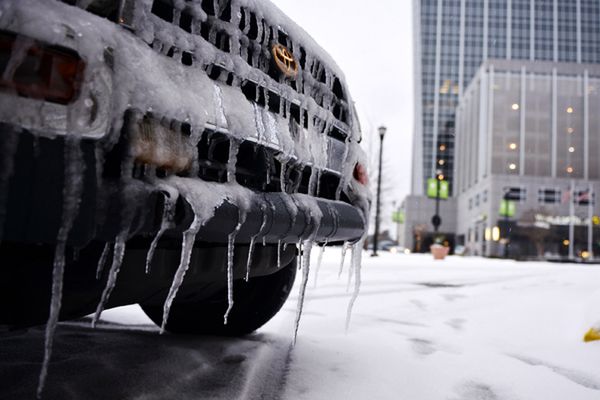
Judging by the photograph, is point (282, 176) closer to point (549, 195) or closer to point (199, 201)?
point (199, 201)

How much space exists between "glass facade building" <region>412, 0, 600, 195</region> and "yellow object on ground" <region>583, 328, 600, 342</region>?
280ft

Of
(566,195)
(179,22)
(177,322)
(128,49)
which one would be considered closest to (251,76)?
(179,22)

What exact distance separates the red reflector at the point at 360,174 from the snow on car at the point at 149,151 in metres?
0.39

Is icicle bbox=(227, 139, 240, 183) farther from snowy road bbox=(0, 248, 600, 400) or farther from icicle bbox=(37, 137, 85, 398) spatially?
snowy road bbox=(0, 248, 600, 400)

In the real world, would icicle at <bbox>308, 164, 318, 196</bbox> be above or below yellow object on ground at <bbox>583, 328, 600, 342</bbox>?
above

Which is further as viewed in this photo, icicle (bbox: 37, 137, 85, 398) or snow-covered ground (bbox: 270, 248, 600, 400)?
snow-covered ground (bbox: 270, 248, 600, 400)

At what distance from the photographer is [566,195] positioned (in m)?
39.7

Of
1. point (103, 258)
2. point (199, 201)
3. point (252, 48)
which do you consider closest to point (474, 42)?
point (252, 48)

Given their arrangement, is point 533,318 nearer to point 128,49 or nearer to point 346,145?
point 346,145

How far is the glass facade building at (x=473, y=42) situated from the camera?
8769 centimetres

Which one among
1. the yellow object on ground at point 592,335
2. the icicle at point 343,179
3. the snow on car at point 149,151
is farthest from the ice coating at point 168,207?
the yellow object on ground at point 592,335

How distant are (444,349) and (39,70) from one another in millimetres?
2711

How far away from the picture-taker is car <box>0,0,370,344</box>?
3.93 ft

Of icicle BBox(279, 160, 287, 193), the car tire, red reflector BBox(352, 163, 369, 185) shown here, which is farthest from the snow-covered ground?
red reflector BBox(352, 163, 369, 185)
